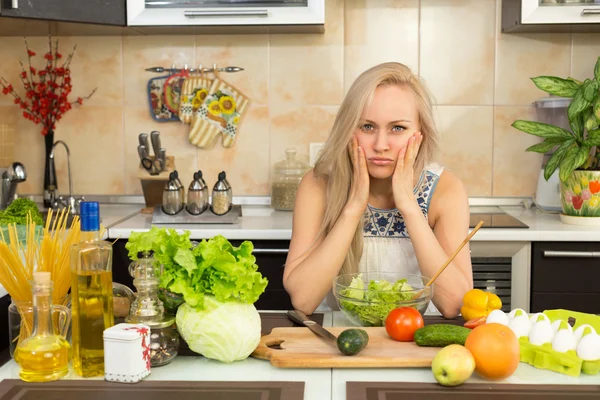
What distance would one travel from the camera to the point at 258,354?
1.40m

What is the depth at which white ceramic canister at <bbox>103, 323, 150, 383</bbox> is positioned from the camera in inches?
49.4

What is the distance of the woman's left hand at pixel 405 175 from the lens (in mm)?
2086

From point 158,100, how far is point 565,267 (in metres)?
1.81

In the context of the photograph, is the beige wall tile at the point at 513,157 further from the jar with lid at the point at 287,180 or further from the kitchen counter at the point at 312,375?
the kitchen counter at the point at 312,375

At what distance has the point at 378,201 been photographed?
2307 mm

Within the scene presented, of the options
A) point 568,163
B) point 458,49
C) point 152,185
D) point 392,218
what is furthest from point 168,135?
point 568,163

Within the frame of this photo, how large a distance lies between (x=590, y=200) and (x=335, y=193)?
1160mm

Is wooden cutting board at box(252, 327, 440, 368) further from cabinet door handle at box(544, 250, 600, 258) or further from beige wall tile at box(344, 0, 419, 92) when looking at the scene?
beige wall tile at box(344, 0, 419, 92)

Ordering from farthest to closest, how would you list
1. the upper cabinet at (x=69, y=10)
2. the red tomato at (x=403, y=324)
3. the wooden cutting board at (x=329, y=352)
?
1. the upper cabinet at (x=69, y=10)
2. the red tomato at (x=403, y=324)
3. the wooden cutting board at (x=329, y=352)

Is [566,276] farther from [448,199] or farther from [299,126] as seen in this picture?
[299,126]

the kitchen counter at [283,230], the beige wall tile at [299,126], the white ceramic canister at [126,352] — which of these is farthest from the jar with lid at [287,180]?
the white ceramic canister at [126,352]

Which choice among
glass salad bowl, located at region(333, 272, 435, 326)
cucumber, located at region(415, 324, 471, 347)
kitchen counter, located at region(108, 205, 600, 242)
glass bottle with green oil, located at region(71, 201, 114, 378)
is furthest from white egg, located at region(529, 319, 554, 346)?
kitchen counter, located at region(108, 205, 600, 242)

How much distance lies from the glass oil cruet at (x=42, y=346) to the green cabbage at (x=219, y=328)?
0.68ft

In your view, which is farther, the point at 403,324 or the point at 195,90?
the point at 195,90
